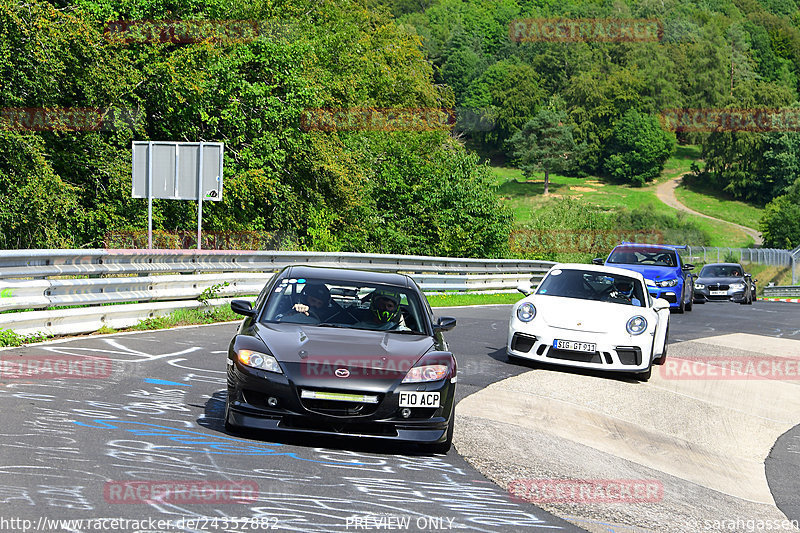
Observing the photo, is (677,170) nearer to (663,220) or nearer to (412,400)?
(663,220)

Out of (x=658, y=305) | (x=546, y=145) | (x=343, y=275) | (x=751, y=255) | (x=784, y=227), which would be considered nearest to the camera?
(x=343, y=275)

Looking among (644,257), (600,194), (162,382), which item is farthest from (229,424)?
(600,194)

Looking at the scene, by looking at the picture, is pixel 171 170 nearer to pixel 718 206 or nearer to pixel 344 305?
pixel 344 305

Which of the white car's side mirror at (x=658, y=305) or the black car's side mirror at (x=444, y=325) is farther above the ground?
the black car's side mirror at (x=444, y=325)

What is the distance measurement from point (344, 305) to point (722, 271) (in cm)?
3071

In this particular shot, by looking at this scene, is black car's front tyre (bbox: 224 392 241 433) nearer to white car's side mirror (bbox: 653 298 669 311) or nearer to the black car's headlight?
the black car's headlight

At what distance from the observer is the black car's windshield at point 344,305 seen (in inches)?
A: 309

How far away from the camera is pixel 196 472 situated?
5.86m

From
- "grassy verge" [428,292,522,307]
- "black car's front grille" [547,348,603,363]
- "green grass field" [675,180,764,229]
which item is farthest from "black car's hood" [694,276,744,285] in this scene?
"green grass field" [675,180,764,229]

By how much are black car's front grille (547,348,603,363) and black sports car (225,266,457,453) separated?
4905 millimetres

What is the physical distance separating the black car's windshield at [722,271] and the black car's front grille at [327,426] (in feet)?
103

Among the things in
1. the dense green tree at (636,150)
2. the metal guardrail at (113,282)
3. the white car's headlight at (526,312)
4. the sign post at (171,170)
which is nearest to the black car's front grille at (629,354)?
the white car's headlight at (526,312)

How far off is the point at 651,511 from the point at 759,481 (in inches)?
109

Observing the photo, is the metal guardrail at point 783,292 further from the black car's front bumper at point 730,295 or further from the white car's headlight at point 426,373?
the white car's headlight at point 426,373
